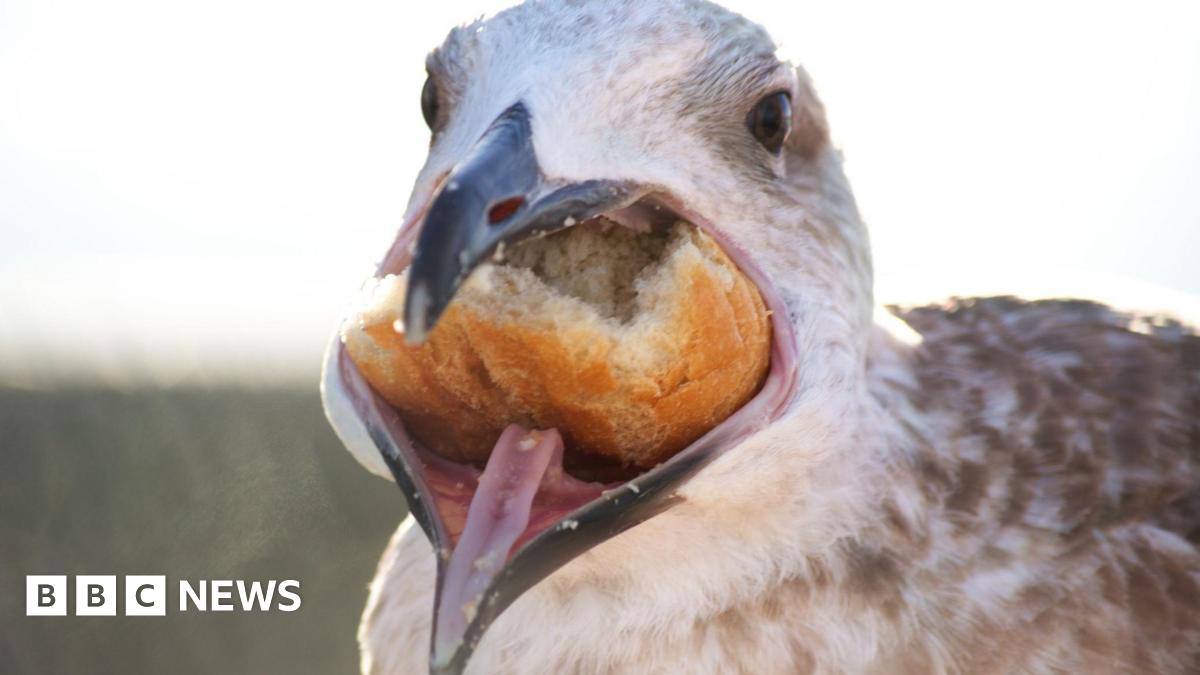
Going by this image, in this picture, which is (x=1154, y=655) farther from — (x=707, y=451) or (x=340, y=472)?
(x=340, y=472)

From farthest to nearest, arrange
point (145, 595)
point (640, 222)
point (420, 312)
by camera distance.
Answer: point (145, 595) → point (640, 222) → point (420, 312)

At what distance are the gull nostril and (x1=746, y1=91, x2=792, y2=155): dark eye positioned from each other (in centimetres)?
47

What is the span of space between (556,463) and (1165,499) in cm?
82

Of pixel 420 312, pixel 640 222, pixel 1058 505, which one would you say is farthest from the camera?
pixel 1058 505

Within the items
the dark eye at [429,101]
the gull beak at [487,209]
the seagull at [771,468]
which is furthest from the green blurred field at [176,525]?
the gull beak at [487,209]

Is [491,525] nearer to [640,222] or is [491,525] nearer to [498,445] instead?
[498,445]

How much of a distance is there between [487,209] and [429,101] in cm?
54

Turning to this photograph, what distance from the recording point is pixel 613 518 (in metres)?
1.27

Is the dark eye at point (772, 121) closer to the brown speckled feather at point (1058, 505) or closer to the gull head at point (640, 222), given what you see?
the gull head at point (640, 222)

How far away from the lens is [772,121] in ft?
5.15

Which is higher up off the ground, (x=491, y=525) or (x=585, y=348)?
(x=585, y=348)

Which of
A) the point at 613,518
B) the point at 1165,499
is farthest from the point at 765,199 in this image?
the point at 1165,499

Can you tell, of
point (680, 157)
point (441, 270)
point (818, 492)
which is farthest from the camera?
point (818, 492)

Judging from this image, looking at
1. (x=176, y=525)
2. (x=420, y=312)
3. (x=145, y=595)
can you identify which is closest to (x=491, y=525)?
(x=420, y=312)
